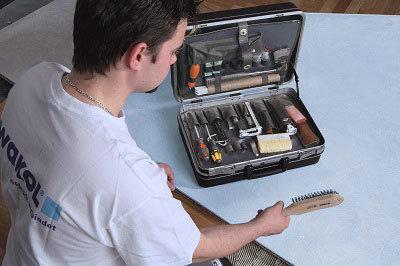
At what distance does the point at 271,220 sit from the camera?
1.17m

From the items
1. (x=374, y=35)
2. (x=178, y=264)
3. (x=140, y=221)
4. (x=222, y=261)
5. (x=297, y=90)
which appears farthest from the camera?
(x=374, y=35)

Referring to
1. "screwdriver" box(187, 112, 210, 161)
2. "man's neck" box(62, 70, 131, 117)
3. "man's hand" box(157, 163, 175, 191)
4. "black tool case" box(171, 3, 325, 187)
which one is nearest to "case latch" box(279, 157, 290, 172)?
"black tool case" box(171, 3, 325, 187)

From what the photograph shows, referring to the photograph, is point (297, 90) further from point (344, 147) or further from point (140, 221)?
point (140, 221)

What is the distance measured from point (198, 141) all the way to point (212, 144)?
0.05 meters

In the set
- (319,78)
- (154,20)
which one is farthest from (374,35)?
(154,20)

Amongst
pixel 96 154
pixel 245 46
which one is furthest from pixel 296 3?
pixel 96 154

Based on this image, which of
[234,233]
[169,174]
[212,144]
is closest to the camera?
[234,233]

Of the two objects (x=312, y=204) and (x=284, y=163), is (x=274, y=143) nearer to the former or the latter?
(x=284, y=163)

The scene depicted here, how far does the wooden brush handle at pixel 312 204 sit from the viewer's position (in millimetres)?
1218

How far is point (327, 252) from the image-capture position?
1.30m

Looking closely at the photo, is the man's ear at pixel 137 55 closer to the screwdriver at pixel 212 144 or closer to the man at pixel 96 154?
the man at pixel 96 154

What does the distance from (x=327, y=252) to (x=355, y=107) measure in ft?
1.82

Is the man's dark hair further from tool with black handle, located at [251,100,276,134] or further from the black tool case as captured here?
tool with black handle, located at [251,100,276,134]

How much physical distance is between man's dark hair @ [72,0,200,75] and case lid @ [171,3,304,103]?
0.54 m
